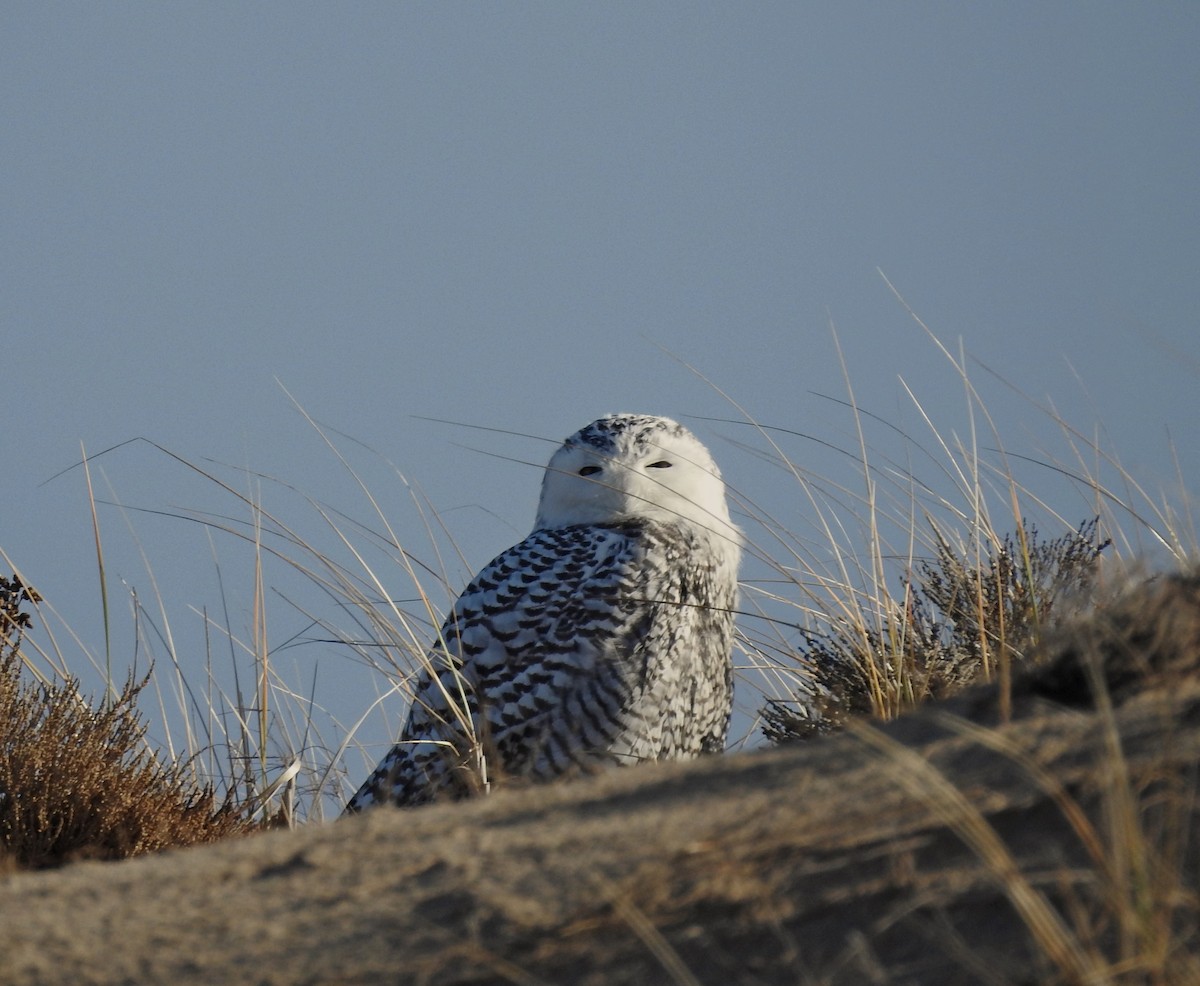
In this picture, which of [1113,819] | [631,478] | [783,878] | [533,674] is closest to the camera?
[1113,819]

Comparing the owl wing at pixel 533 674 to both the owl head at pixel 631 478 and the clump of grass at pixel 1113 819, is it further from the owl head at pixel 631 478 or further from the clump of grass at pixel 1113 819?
the clump of grass at pixel 1113 819

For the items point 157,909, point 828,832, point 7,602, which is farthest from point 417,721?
point 828,832

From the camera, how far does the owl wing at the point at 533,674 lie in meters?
4.01

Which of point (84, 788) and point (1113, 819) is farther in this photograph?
point (84, 788)

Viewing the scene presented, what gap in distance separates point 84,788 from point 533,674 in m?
1.37

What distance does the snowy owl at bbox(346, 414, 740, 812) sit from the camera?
4016 mm

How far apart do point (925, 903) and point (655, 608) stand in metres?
2.64

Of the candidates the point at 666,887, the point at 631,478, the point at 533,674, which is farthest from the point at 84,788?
the point at 666,887

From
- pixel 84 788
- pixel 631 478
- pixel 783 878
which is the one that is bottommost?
pixel 783 878

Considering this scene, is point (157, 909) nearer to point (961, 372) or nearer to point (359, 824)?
point (359, 824)

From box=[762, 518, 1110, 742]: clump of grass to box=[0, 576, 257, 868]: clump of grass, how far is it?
1.83 m

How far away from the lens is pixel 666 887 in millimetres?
1606

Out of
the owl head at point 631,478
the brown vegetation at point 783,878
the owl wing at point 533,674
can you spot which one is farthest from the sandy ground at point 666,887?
the owl head at point 631,478

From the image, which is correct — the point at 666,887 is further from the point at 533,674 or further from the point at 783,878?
the point at 533,674
